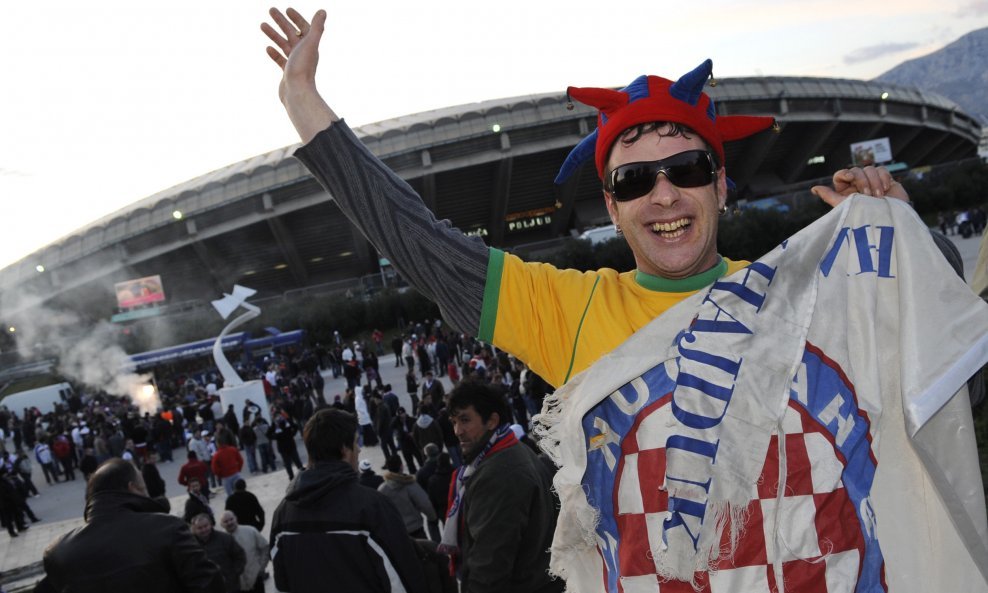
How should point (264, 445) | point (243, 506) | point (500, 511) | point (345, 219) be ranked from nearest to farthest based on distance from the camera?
point (500, 511) → point (243, 506) → point (264, 445) → point (345, 219)

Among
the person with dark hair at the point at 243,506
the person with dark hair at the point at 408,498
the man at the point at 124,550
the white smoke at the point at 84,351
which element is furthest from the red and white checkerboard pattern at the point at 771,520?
the white smoke at the point at 84,351

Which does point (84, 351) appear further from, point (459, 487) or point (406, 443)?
point (459, 487)

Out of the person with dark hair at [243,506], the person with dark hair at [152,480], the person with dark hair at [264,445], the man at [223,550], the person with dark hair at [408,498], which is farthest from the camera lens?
the person with dark hair at [264,445]

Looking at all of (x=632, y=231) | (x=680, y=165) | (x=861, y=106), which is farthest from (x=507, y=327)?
(x=861, y=106)

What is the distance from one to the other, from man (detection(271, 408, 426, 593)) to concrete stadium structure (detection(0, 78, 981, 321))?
33.6 m

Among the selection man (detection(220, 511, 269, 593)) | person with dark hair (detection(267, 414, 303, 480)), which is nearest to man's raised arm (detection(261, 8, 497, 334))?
man (detection(220, 511, 269, 593))

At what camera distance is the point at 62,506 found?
14234mm

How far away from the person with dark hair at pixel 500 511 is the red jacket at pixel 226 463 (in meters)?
7.55

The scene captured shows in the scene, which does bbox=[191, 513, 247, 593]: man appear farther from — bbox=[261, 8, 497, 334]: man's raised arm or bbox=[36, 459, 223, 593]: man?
bbox=[261, 8, 497, 334]: man's raised arm

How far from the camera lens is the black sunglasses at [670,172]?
1635 millimetres

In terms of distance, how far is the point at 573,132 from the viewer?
40875mm

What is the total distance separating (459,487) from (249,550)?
2.67 m

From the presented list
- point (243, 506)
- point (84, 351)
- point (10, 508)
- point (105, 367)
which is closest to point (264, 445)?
point (10, 508)

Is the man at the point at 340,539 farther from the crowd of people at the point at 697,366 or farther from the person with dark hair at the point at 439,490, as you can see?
the person with dark hair at the point at 439,490
